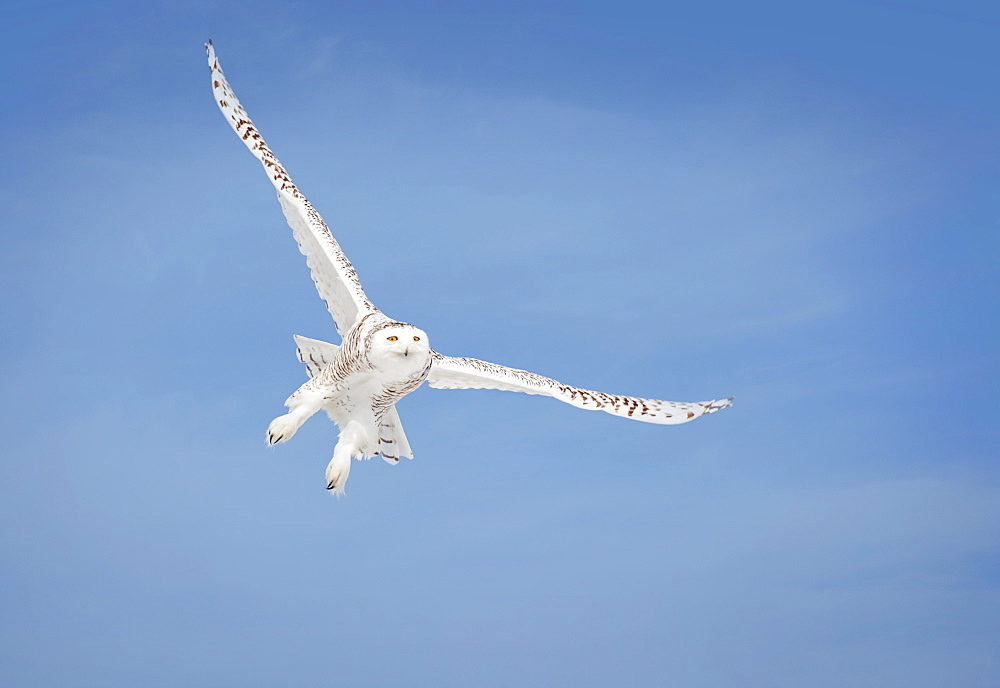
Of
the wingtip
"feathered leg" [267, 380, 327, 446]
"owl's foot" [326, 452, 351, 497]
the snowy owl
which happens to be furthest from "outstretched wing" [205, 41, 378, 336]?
the wingtip

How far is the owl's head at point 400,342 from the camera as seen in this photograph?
11.4 meters

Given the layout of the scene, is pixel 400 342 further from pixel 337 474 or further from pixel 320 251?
pixel 320 251

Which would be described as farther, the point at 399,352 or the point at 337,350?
the point at 337,350

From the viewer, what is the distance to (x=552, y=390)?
13.5m

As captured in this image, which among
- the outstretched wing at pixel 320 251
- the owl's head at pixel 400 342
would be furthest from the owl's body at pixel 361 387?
the outstretched wing at pixel 320 251

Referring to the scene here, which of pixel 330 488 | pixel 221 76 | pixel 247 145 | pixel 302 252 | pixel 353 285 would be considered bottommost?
pixel 330 488

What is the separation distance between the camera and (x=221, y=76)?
14695 mm

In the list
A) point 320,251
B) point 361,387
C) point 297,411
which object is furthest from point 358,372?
point 320,251

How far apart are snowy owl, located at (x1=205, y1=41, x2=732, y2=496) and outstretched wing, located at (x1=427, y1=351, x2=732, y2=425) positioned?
0.01m

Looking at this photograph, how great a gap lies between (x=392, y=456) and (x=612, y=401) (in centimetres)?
313

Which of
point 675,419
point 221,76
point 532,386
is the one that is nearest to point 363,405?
point 532,386

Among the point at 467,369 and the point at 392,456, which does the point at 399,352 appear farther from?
the point at 392,456

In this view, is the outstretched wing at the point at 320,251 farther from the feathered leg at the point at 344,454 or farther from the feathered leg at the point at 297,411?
the feathered leg at the point at 344,454

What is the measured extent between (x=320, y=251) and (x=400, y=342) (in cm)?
274
